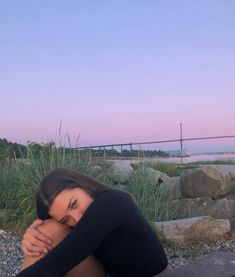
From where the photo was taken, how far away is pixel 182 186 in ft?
26.6

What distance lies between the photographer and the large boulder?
8.05 meters

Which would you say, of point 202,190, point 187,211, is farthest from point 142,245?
point 202,190

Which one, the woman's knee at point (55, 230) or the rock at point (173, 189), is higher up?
the woman's knee at point (55, 230)

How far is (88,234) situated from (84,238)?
0.08 ft

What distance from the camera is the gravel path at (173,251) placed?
15.7 feet

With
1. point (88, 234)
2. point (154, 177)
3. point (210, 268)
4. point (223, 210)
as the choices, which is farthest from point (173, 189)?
point (88, 234)

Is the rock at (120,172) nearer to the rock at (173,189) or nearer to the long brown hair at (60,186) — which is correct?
the rock at (173,189)

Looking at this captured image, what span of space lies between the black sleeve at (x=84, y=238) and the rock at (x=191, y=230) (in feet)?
10.6

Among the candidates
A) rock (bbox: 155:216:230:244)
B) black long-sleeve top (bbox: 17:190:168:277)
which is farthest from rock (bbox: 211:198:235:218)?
black long-sleeve top (bbox: 17:190:168:277)

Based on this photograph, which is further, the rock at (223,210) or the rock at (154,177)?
the rock at (154,177)

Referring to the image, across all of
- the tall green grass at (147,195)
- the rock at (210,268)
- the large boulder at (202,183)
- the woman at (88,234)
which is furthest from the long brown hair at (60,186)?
the large boulder at (202,183)

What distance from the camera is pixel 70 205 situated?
2330mm

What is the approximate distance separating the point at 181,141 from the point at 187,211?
8.71 meters

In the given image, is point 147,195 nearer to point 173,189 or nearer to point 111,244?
point 173,189
